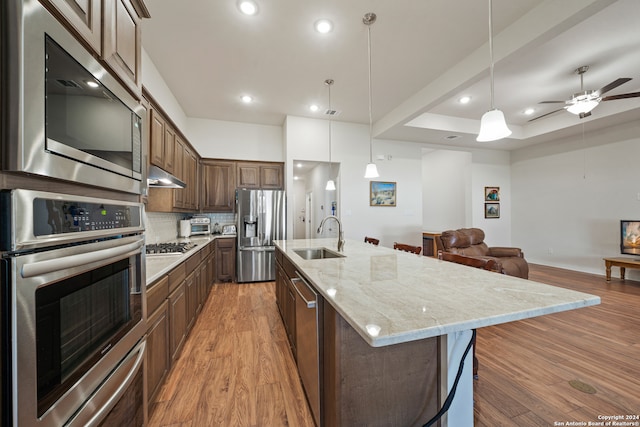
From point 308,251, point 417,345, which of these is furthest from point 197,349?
point 417,345

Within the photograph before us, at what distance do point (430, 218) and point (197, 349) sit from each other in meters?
7.04

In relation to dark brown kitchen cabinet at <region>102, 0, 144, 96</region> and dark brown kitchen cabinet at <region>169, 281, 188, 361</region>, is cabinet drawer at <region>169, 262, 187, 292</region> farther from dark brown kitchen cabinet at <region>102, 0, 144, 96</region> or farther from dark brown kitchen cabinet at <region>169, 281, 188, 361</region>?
dark brown kitchen cabinet at <region>102, 0, 144, 96</region>

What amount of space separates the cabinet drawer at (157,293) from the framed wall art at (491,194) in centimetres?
697

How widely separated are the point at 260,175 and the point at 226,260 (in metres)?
1.76

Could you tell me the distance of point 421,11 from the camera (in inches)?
89.7

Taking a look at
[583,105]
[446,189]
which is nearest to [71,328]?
[583,105]

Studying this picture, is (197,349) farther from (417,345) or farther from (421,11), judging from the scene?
(421,11)

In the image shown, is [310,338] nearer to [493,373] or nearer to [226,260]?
[493,373]

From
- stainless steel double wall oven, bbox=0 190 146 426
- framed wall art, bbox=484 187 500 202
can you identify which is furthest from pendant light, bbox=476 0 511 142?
framed wall art, bbox=484 187 500 202

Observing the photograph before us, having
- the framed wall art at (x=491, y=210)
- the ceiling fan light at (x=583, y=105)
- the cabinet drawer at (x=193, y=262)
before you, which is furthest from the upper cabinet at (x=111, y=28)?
the framed wall art at (x=491, y=210)

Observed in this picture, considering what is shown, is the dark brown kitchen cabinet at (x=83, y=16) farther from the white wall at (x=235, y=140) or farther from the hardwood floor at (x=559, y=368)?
the white wall at (x=235, y=140)

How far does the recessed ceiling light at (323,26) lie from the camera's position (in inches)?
94.4

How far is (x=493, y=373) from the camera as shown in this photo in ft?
6.08

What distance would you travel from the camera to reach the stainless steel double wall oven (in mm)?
557
